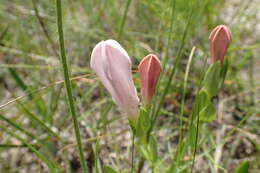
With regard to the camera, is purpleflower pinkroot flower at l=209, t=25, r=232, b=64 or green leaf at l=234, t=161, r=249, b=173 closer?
green leaf at l=234, t=161, r=249, b=173

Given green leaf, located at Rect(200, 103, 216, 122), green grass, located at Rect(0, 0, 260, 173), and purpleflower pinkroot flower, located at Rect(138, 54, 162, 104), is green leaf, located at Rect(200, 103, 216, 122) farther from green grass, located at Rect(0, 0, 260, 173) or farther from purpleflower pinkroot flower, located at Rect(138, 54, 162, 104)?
purpleflower pinkroot flower, located at Rect(138, 54, 162, 104)

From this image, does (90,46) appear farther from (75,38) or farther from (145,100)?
(145,100)

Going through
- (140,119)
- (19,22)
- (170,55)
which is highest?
(19,22)

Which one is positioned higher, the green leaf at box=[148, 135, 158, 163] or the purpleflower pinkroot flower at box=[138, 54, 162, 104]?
the purpleflower pinkroot flower at box=[138, 54, 162, 104]

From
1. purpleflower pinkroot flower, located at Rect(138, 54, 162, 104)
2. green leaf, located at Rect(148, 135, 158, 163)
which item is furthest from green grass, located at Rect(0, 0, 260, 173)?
purpleflower pinkroot flower, located at Rect(138, 54, 162, 104)

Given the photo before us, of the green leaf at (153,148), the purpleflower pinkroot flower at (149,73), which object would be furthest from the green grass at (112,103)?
the purpleflower pinkroot flower at (149,73)

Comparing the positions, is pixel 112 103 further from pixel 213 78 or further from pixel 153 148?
pixel 213 78

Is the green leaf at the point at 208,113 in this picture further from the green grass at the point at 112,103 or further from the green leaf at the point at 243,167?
the green leaf at the point at 243,167

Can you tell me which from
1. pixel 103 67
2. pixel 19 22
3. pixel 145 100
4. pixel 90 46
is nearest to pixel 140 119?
pixel 145 100
